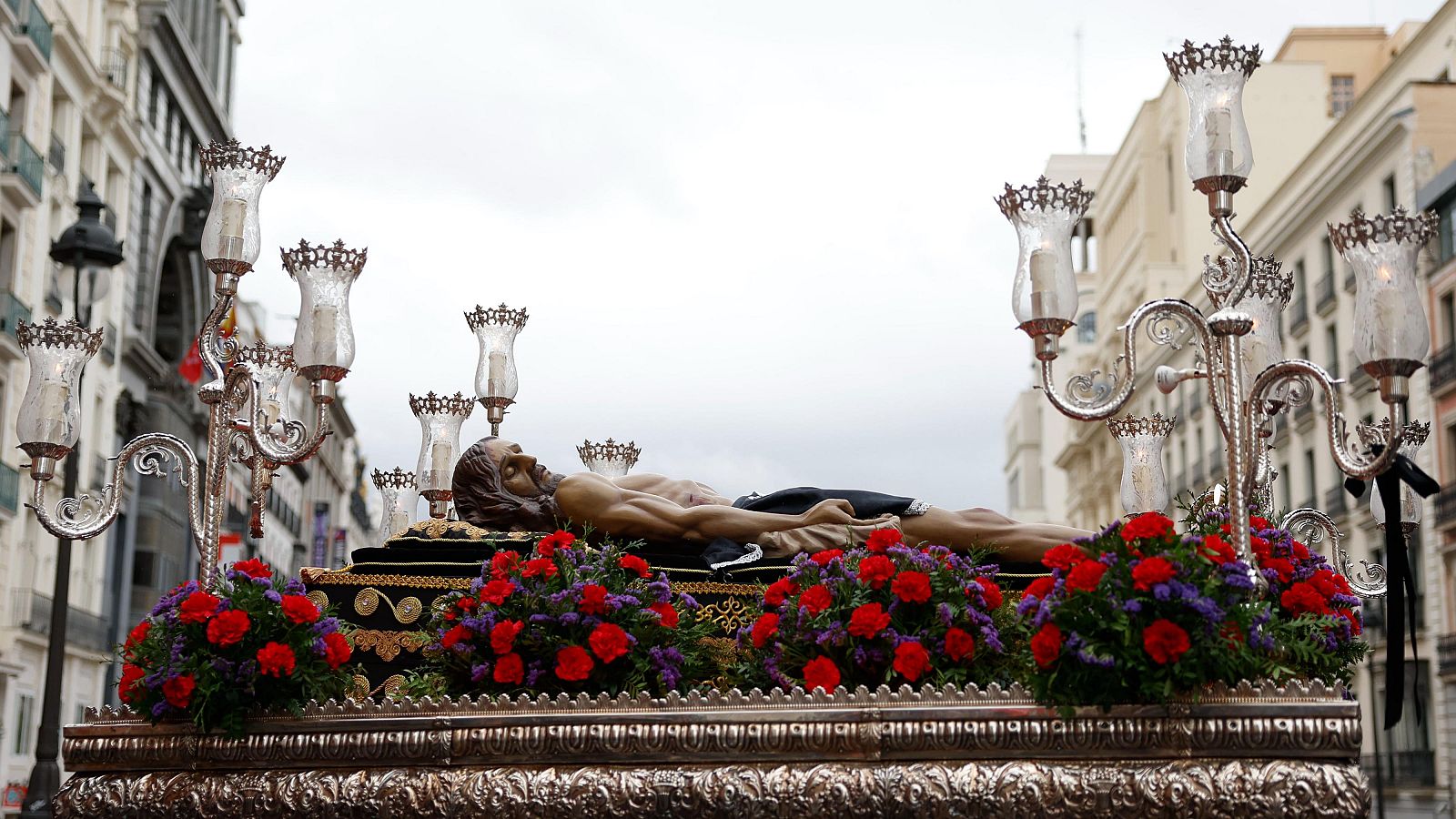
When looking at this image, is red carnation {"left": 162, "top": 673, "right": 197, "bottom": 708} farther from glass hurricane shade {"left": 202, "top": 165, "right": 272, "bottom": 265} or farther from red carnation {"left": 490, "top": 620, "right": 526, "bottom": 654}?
glass hurricane shade {"left": 202, "top": 165, "right": 272, "bottom": 265}

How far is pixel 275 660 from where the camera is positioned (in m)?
6.12

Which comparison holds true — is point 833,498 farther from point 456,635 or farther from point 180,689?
point 180,689

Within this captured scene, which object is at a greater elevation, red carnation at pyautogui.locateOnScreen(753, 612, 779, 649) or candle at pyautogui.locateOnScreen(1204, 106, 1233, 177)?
candle at pyautogui.locateOnScreen(1204, 106, 1233, 177)

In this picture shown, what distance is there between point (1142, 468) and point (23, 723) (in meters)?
27.0

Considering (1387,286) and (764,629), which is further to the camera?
(764,629)

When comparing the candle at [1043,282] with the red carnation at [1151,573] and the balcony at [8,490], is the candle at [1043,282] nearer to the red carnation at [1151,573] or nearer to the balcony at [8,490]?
the red carnation at [1151,573]

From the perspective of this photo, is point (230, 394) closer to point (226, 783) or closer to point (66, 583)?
point (226, 783)

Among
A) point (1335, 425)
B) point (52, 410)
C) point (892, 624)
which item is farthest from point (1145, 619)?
point (52, 410)

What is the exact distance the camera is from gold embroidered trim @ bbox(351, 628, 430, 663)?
7176 millimetres

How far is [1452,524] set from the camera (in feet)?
111

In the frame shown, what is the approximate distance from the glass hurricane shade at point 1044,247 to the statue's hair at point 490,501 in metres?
2.77

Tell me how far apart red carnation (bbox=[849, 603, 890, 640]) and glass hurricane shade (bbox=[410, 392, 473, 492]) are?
16.6ft

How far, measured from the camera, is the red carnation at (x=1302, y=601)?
6.40 meters

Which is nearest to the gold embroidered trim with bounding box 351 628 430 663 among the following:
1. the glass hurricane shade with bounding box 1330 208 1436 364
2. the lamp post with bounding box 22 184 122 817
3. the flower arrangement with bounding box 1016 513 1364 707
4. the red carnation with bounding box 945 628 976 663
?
the red carnation with bounding box 945 628 976 663
